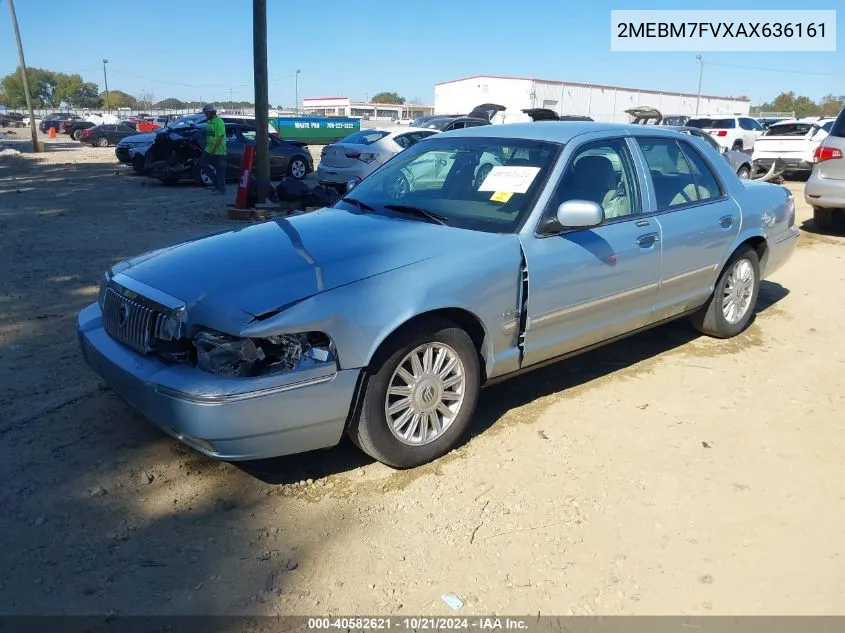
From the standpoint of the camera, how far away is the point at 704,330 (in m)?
5.41

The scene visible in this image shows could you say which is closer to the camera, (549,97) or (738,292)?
(738,292)

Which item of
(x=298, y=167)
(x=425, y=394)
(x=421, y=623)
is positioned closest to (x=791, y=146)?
(x=298, y=167)

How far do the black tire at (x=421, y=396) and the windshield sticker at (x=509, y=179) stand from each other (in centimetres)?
99

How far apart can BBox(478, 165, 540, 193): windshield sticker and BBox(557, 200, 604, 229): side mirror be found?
0.32 metres

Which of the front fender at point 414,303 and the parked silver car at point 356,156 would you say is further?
the parked silver car at point 356,156

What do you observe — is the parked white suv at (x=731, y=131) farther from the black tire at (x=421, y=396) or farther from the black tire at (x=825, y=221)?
the black tire at (x=421, y=396)

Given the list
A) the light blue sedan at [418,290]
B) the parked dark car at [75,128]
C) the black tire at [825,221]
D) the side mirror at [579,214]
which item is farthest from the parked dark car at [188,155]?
the parked dark car at [75,128]

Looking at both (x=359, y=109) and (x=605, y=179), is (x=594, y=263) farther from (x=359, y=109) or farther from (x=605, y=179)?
(x=359, y=109)

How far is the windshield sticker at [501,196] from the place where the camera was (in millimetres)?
3904

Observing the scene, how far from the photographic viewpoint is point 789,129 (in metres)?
18.5

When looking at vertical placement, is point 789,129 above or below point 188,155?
above

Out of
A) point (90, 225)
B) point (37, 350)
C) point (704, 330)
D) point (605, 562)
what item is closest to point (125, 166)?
point (90, 225)

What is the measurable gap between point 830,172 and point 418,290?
8521 mm

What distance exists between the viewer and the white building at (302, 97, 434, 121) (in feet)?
240
